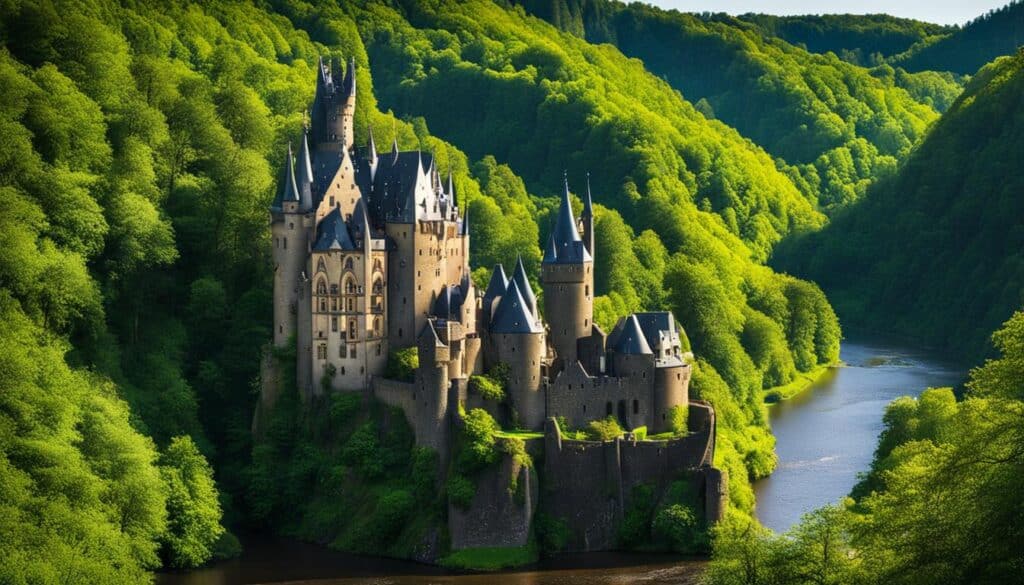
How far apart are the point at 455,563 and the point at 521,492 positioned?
→ 435 cm

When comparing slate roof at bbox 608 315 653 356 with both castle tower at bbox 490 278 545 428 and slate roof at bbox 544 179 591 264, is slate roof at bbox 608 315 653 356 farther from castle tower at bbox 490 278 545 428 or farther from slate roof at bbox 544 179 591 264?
castle tower at bbox 490 278 545 428

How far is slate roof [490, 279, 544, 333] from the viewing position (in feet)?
315

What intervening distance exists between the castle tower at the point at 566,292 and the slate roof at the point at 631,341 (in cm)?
170

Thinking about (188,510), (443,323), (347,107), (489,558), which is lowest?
(489,558)

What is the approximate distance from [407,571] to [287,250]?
58.1 ft

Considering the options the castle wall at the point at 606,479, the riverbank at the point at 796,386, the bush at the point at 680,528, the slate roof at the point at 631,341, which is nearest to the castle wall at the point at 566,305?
the slate roof at the point at 631,341

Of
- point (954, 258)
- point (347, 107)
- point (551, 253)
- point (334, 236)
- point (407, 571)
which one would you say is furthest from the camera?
point (954, 258)

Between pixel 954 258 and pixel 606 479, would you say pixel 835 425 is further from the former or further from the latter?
pixel 954 258

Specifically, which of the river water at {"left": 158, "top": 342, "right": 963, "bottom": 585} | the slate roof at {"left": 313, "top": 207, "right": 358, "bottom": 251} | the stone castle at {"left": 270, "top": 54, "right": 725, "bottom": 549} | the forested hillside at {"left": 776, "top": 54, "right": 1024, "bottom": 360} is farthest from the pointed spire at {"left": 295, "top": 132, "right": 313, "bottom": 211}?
the forested hillside at {"left": 776, "top": 54, "right": 1024, "bottom": 360}

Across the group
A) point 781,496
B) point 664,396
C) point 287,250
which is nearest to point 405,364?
point 287,250

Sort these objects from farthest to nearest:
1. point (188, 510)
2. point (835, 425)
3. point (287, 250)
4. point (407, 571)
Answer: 1. point (835, 425)
2. point (287, 250)
3. point (188, 510)
4. point (407, 571)

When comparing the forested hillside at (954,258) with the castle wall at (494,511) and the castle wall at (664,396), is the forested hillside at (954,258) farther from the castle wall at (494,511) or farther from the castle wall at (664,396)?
the castle wall at (494,511)

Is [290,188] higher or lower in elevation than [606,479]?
higher

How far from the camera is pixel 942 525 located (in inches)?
2440
